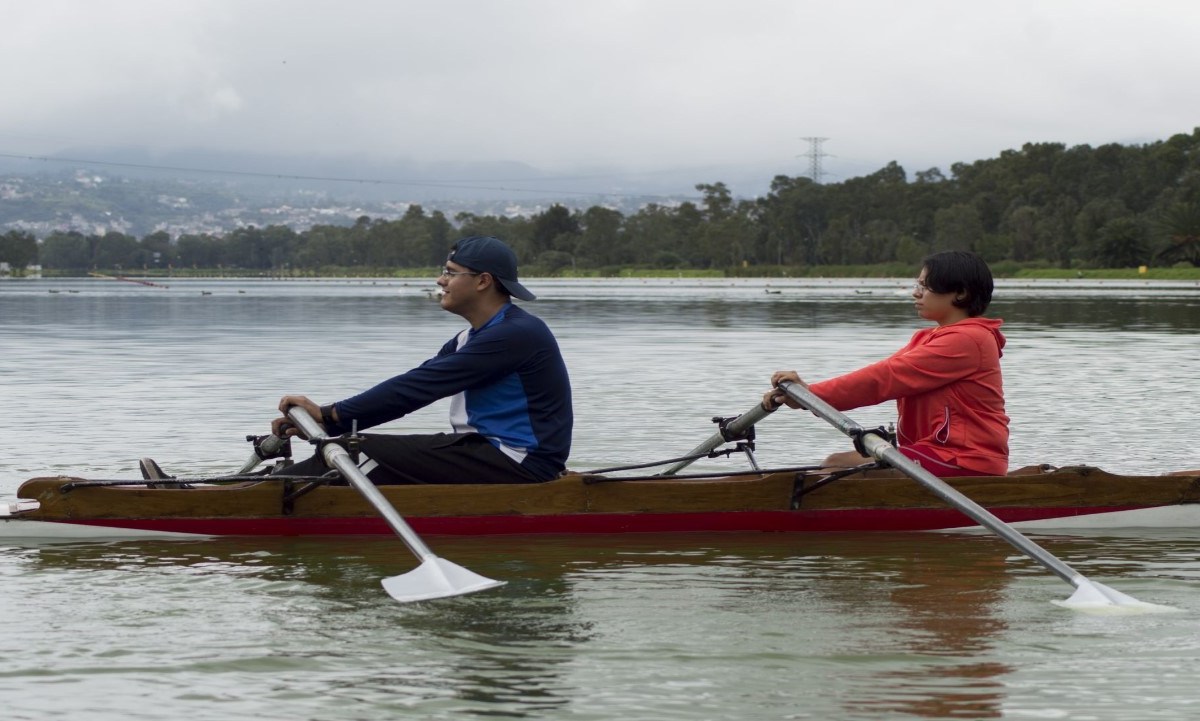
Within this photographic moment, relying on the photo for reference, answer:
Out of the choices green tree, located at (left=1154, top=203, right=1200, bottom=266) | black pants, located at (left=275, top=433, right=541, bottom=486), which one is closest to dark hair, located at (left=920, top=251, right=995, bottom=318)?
black pants, located at (left=275, top=433, right=541, bottom=486)

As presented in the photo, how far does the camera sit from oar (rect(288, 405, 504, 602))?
348 inches

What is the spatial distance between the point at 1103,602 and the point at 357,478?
4396mm

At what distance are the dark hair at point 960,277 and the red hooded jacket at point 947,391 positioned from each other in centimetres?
17

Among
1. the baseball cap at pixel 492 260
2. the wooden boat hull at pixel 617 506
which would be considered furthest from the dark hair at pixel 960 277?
the baseball cap at pixel 492 260

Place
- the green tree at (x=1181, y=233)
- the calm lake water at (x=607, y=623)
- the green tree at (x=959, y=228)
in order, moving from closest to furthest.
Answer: the calm lake water at (x=607, y=623)
the green tree at (x=1181, y=233)
the green tree at (x=959, y=228)

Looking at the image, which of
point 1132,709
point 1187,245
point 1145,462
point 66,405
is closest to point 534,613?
point 1132,709

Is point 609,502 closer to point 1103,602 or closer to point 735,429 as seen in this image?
point 735,429

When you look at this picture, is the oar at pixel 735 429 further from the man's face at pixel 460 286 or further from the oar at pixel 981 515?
the man's face at pixel 460 286

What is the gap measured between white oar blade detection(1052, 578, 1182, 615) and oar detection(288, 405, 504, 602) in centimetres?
329

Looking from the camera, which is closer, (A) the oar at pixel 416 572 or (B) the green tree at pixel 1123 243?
(A) the oar at pixel 416 572

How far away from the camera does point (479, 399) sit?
33.6 ft

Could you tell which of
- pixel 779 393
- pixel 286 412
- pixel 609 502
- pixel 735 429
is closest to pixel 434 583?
pixel 286 412

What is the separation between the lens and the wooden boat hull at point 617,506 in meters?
10.5

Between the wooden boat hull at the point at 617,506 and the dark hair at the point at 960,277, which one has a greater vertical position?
the dark hair at the point at 960,277
